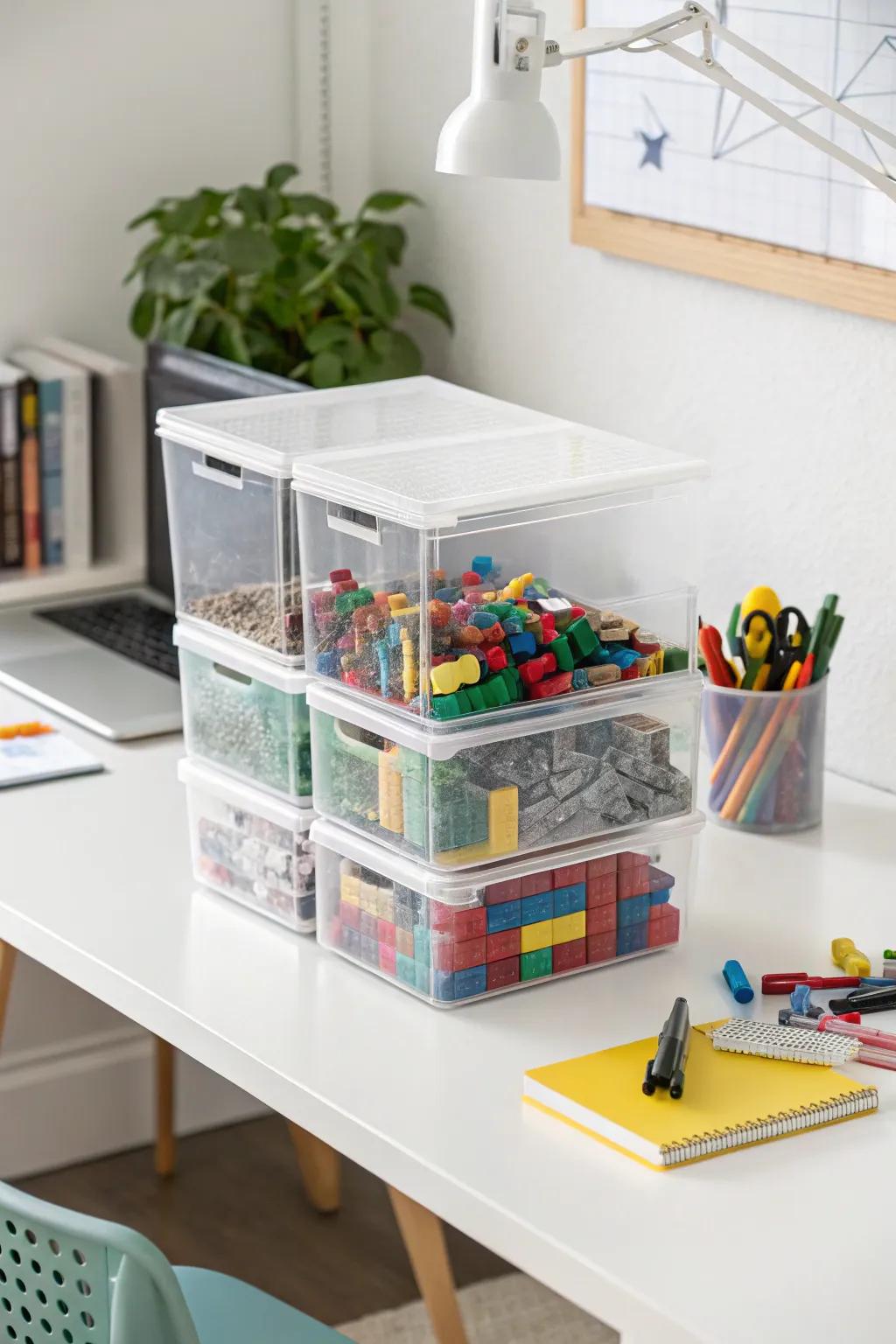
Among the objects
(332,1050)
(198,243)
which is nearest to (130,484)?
(198,243)

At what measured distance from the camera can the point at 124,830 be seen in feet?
5.14

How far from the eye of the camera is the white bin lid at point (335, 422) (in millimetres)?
1359

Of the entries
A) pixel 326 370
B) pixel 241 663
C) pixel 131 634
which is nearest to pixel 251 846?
pixel 241 663

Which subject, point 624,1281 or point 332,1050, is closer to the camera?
point 624,1281

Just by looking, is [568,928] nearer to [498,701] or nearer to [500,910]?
[500,910]

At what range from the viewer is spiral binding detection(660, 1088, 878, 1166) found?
3.48ft

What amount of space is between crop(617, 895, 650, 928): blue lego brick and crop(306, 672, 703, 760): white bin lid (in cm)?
14

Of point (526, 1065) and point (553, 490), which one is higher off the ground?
point (553, 490)

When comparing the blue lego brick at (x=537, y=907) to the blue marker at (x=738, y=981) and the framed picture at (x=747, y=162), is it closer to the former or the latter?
the blue marker at (x=738, y=981)

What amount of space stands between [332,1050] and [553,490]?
0.41 metres

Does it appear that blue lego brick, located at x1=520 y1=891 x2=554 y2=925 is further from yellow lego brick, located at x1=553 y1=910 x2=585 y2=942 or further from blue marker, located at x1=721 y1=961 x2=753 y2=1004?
blue marker, located at x1=721 y1=961 x2=753 y2=1004

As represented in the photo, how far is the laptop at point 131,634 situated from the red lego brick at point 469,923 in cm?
63

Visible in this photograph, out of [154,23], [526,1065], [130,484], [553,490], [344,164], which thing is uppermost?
[154,23]

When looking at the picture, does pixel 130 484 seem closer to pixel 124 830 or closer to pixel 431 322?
pixel 431 322
